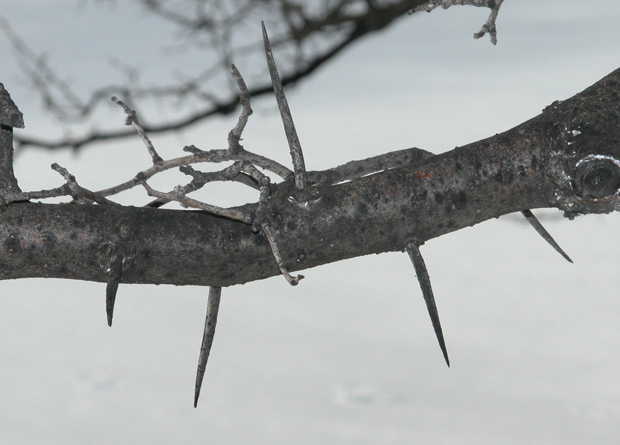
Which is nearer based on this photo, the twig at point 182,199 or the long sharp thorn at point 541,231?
the twig at point 182,199

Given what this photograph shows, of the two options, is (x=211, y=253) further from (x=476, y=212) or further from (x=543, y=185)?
(x=543, y=185)

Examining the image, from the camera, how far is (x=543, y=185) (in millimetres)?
1557

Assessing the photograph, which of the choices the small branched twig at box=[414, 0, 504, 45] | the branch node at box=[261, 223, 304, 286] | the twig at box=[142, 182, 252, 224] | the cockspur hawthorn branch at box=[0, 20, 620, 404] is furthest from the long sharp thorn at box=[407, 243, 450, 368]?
the small branched twig at box=[414, 0, 504, 45]

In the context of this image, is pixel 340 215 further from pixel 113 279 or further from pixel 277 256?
pixel 113 279

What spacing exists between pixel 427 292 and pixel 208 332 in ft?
1.70

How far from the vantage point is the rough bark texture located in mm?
1477

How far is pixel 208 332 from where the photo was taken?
1.59 metres

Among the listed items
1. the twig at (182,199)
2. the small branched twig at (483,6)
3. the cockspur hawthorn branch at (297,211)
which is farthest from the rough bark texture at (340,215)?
the small branched twig at (483,6)

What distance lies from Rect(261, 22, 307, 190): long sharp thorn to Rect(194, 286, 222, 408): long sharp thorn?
327 millimetres

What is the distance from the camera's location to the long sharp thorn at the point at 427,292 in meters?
1.38

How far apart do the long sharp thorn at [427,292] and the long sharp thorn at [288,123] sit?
29 cm

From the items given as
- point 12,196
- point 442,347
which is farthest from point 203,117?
point 442,347

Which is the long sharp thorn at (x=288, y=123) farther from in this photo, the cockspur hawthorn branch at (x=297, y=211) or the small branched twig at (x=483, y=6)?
the small branched twig at (x=483, y=6)

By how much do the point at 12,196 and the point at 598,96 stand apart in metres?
1.34
